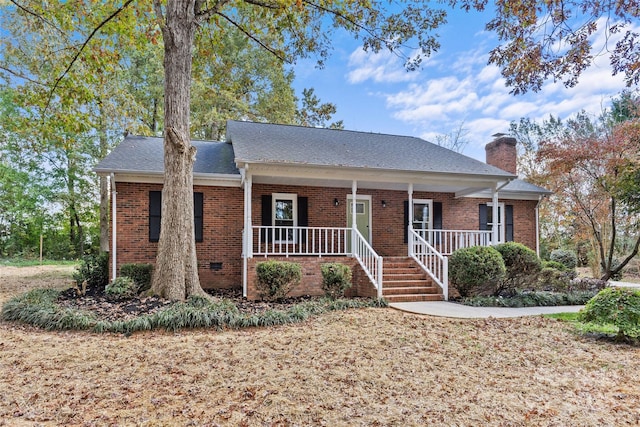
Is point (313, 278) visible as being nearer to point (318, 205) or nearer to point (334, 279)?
point (334, 279)

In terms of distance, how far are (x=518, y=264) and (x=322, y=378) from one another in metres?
7.14

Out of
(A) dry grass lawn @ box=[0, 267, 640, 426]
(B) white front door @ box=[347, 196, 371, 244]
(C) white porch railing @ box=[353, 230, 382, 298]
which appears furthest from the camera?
(B) white front door @ box=[347, 196, 371, 244]

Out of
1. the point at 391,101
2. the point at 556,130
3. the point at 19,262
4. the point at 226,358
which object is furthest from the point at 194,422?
the point at 556,130

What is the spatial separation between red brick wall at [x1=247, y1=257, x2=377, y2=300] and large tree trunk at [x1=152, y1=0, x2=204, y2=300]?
1.46m

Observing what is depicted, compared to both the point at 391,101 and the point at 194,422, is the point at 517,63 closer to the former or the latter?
the point at 194,422

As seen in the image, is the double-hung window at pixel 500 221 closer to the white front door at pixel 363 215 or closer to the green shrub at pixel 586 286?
the green shrub at pixel 586 286

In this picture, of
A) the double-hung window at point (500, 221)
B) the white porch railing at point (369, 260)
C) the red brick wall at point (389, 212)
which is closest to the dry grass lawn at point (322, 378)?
the white porch railing at point (369, 260)

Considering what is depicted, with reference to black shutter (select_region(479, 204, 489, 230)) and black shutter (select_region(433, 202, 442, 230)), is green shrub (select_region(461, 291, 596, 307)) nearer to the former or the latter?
black shutter (select_region(433, 202, 442, 230))

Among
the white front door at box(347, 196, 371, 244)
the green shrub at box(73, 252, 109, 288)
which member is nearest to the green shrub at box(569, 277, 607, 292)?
the white front door at box(347, 196, 371, 244)

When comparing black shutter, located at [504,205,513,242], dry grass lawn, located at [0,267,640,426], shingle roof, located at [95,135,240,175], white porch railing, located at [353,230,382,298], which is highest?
shingle roof, located at [95,135,240,175]

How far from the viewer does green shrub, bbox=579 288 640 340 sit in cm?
553

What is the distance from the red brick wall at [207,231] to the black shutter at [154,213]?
3.8 inches

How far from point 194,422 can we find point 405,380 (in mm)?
2240

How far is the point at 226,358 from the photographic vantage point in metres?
4.92
